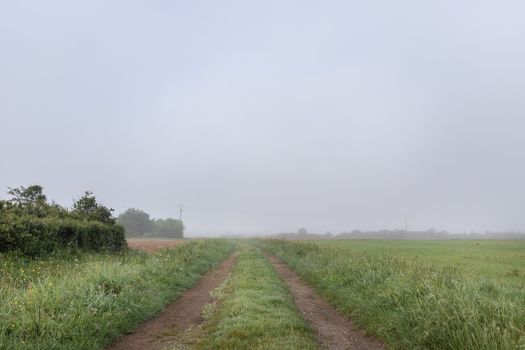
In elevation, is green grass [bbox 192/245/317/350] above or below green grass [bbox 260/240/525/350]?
below

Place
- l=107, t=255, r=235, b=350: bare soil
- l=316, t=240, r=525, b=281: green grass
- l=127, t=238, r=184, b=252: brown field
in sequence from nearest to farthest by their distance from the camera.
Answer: l=107, t=255, r=235, b=350: bare soil
l=316, t=240, r=525, b=281: green grass
l=127, t=238, r=184, b=252: brown field

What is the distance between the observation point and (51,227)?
20672mm

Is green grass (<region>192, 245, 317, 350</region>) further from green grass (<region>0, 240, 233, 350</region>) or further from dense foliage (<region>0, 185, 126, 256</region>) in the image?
dense foliage (<region>0, 185, 126, 256</region>)

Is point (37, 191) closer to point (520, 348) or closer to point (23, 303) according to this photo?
point (23, 303)

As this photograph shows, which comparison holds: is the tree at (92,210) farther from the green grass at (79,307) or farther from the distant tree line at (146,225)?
the distant tree line at (146,225)

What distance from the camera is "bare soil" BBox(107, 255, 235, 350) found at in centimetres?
866

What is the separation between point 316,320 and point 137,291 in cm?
520

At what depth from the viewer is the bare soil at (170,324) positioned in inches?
341

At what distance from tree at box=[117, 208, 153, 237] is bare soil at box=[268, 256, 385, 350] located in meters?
123

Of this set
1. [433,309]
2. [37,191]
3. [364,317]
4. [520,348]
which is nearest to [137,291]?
[364,317]

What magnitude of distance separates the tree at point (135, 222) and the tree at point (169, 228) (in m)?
2.91

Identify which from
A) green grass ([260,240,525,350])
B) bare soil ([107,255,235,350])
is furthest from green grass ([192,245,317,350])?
green grass ([260,240,525,350])

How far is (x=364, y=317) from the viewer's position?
411 inches

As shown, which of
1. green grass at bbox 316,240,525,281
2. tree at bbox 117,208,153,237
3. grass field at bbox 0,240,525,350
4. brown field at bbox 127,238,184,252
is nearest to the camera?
grass field at bbox 0,240,525,350
